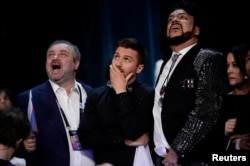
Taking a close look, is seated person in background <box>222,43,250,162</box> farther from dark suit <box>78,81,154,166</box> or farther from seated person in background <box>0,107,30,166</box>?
seated person in background <box>0,107,30,166</box>

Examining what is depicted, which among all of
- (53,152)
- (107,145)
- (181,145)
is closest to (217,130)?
(181,145)

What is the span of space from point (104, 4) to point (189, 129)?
10.6 feet

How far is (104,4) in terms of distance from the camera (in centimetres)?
553

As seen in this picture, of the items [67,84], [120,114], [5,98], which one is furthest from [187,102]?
[5,98]

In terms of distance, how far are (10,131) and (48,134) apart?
2.50 feet

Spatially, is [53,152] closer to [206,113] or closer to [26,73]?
[206,113]

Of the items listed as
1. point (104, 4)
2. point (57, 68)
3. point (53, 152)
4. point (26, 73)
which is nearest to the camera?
point (53, 152)

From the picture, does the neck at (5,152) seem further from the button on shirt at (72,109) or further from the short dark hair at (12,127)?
the button on shirt at (72,109)

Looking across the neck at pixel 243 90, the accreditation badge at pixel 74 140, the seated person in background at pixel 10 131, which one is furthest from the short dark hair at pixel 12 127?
the neck at pixel 243 90

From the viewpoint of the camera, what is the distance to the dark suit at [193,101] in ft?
8.50

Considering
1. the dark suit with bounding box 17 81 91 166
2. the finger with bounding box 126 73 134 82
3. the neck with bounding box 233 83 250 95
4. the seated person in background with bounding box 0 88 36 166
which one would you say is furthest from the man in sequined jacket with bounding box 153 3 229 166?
the seated person in background with bounding box 0 88 36 166

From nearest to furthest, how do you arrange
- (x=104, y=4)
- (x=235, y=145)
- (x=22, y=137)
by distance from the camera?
(x=22, y=137), (x=235, y=145), (x=104, y=4)

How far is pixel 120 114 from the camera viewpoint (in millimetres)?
2691

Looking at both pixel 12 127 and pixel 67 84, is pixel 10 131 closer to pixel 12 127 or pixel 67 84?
pixel 12 127
